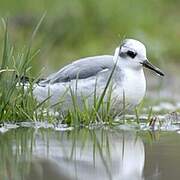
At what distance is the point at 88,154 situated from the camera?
21.4 ft

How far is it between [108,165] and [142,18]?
8984mm

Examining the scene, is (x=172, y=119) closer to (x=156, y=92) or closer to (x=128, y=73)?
(x=128, y=73)

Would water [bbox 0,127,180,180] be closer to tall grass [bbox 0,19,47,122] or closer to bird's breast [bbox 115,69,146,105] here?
tall grass [bbox 0,19,47,122]

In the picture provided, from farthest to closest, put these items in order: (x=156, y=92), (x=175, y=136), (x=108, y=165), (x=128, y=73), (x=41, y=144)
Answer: (x=156, y=92) → (x=128, y=73) → (x=175, y=136) → (x=41, y=144) → (x=108, y=165)

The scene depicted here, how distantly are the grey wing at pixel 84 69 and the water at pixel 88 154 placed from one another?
86 cm

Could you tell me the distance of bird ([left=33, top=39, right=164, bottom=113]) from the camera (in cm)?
825

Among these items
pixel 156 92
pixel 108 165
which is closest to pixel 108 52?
pixel 156 92

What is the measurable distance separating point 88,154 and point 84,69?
82.4 inches

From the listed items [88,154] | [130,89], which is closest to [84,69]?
[130,89]

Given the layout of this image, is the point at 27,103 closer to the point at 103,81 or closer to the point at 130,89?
the point at 103,81

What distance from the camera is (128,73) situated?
27.9ft

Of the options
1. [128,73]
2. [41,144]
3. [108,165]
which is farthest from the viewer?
[128,73]

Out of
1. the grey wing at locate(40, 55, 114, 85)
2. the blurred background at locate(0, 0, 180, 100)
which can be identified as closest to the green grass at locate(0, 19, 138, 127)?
the grey wing at locate(40, 55, 114, 85)

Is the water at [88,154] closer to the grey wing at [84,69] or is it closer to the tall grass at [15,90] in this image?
the tall grass at [15,90]
